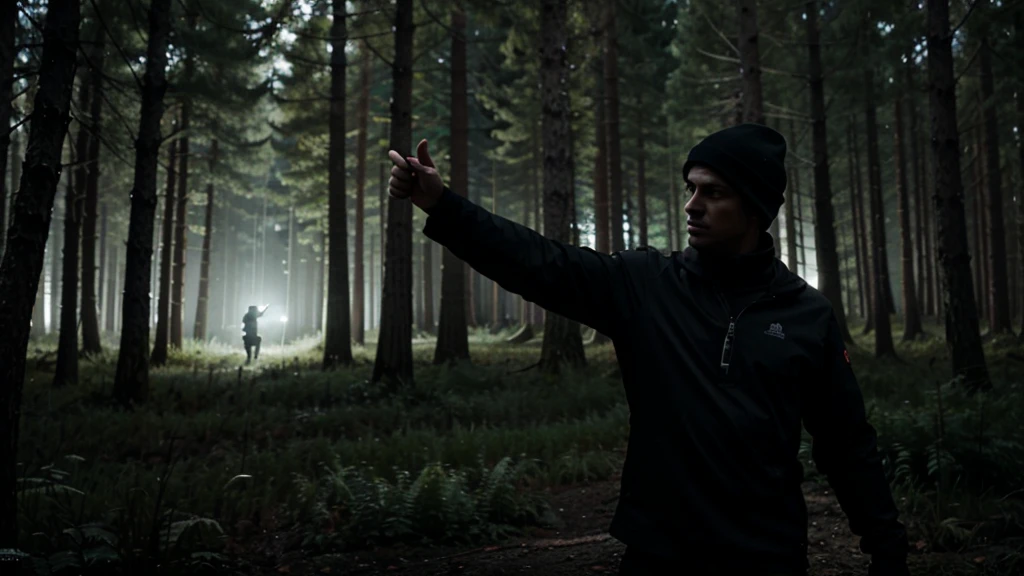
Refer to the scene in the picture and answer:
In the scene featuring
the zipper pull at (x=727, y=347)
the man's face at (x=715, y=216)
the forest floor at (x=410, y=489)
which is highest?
the man's face at (x=715, y=216)

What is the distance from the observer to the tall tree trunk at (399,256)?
1239 cm

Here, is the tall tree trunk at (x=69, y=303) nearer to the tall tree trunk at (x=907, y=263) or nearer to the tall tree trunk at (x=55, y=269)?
the tall tree trunk at (x=907, y=263)

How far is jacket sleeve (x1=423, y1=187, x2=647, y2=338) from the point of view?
2.38 meters

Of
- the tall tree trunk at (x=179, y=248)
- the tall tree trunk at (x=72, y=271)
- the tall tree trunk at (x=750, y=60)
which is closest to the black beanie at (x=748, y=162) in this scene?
the tall tree trunk at (x=750, y=60)

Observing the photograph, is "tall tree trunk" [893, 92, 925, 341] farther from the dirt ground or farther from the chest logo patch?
the chest logo patch

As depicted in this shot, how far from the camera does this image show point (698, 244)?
2.53 m

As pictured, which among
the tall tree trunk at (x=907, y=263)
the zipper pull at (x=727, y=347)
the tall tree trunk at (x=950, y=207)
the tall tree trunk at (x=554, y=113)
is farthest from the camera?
the tall tree trunk at (x=907, y=263)

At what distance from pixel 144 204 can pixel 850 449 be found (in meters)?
10.9

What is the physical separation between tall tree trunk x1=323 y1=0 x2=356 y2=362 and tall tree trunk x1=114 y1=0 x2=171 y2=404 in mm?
6719

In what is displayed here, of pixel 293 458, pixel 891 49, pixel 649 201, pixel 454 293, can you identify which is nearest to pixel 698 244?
pixel 293 458

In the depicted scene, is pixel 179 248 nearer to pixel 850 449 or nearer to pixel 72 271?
pixel 72 271

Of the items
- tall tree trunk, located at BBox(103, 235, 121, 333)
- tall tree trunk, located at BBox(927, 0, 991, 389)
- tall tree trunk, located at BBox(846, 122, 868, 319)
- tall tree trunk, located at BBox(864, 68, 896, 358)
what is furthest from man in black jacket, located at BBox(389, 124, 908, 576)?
tall tree trunk, located at BBox(103, 235, 121, 333)

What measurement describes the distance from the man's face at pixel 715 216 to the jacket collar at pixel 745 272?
62 mm

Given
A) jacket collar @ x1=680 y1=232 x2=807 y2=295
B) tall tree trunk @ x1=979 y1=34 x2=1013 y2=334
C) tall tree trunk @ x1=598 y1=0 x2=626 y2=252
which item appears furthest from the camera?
tall tree trunk @ x1=598 y1=0 x2=626 y2=252
